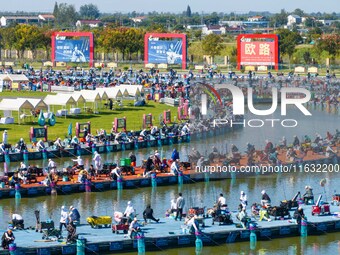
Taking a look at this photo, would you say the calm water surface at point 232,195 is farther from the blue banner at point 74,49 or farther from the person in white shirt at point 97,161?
the blue banner at point 74,49

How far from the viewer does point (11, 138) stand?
71.6 metres

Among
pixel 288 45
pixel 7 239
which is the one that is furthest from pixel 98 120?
pixel 288 45

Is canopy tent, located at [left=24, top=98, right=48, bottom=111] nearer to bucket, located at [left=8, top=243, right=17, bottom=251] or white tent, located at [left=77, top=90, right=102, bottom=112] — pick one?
white tent, located at [left=77, top=90, right=102, bottom=112]

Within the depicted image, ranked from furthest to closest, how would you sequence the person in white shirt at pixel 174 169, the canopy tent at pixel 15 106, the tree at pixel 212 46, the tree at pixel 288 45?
the tree at pixel 212 46
the tree at pixel 288 45
the canopy tent at pixel 15 106
the person in white shirt at pixel 174 169

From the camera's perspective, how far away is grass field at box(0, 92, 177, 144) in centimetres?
7406

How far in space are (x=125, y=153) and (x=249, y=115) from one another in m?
11.7

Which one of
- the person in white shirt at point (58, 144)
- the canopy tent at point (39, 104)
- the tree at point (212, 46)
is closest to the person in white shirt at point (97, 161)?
the person in white shirt at point (58, 144)

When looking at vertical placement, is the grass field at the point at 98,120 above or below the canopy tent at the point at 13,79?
below

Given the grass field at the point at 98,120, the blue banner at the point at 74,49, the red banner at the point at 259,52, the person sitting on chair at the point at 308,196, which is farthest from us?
the blue banner at the point at 74,49

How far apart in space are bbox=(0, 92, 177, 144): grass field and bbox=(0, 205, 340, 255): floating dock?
27329 millimetres

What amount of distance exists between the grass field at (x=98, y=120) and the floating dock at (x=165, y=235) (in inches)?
1076

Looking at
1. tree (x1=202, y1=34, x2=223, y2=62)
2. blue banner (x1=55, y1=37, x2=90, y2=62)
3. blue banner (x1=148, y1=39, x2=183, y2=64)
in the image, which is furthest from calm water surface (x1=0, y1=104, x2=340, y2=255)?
tree (x1=202, y1=34, x2=223, y2=62)

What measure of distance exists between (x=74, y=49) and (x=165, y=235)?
96.4 metres

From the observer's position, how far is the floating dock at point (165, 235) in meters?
41.3
